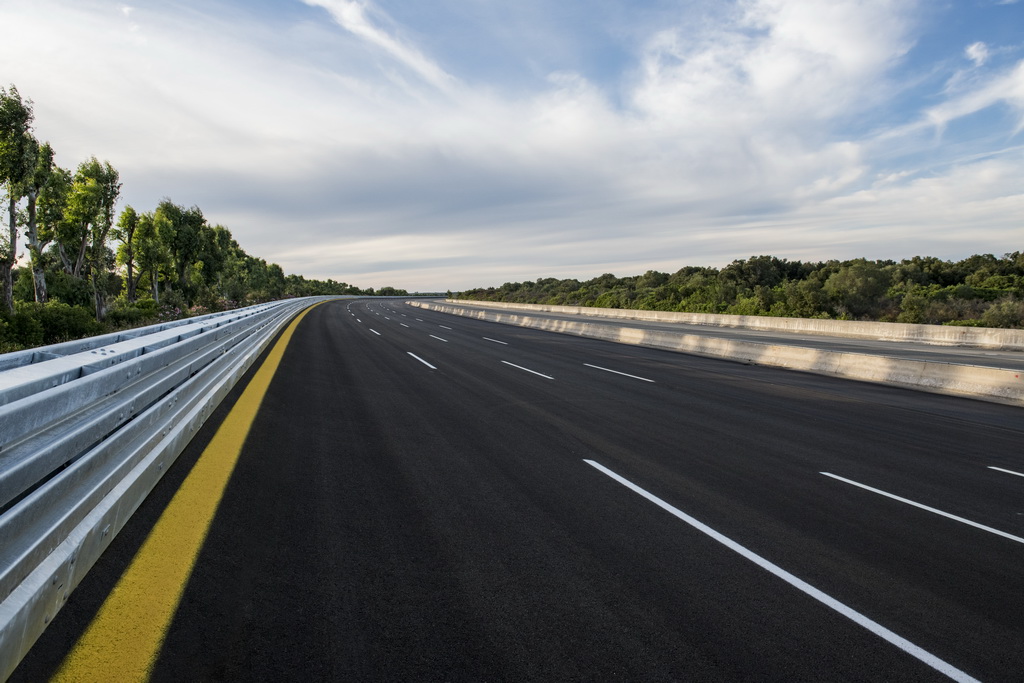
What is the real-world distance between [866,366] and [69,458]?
16.5 m

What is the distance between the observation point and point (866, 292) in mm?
39250

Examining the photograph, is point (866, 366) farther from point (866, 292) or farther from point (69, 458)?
Answer: point (866, 292)

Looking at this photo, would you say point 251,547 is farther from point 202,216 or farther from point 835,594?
point 202,216

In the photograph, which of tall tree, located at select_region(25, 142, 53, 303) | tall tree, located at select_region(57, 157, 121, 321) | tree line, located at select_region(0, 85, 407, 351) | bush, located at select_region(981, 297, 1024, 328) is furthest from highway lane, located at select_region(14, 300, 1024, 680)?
tall tree, located at select_region(57, 157, 121, 321)

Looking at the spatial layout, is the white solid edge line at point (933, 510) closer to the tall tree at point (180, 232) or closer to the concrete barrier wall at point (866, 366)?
the concrete barrier wall at point (866, 366)

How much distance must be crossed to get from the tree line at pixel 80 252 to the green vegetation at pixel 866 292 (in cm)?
3934

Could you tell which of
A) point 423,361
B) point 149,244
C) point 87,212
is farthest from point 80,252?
point 423,361

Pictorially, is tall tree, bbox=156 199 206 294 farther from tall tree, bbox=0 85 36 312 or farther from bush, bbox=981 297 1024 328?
bush, bbox=981 297 1024 328

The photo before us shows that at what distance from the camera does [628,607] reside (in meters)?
3.18

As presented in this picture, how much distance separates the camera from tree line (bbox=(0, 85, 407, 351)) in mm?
18180

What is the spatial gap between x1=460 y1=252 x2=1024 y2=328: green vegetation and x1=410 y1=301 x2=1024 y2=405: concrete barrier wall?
17.7 metres

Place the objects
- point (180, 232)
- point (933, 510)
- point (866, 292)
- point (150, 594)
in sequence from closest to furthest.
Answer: point (150, 594) < point (933, 510) < point (866, 292) < point (180, 232)

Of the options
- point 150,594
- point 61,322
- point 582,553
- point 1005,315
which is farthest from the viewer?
point 1005,315

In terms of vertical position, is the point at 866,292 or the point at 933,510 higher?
the point at 866,292
